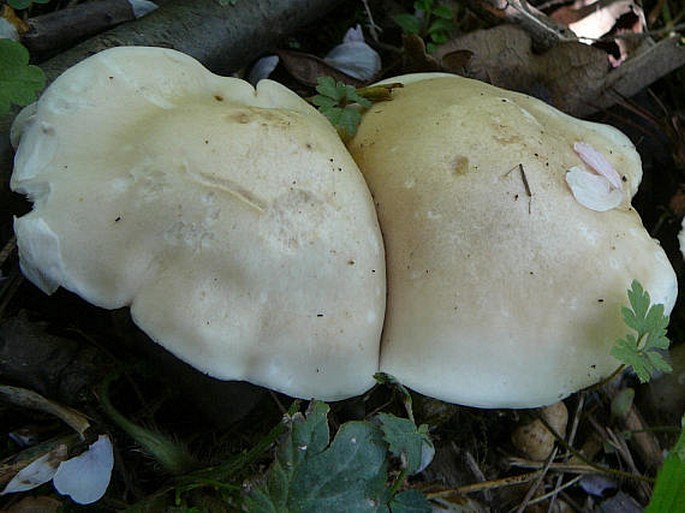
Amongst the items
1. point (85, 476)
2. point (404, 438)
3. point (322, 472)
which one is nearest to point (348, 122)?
point (404, 438)

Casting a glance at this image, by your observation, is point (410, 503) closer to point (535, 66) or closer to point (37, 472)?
point (37, 472)

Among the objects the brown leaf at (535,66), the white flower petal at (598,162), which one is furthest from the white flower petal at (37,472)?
the brown leaf at (535,66)

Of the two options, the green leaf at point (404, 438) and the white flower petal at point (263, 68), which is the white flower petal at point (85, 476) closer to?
the green leaf at point (404, 438)

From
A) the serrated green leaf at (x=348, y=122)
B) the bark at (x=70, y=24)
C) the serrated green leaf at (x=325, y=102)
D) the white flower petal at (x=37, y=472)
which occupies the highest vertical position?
the bark at (x=70, y=24)

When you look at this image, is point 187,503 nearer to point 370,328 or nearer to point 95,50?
point 370,328

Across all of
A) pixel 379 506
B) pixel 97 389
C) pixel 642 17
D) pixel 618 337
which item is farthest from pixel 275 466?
pixel 642 17
